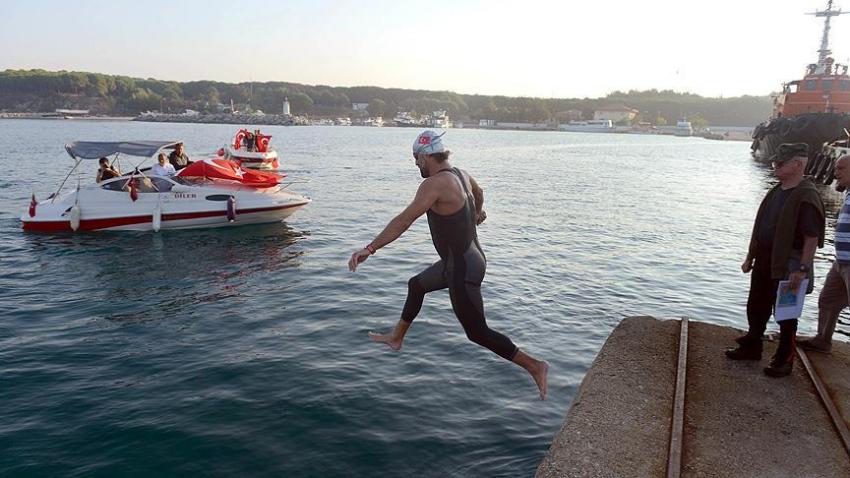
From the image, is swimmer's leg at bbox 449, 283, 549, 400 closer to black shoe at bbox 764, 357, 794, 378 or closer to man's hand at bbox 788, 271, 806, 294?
black shoe at bbox 764, 357, 794, 378

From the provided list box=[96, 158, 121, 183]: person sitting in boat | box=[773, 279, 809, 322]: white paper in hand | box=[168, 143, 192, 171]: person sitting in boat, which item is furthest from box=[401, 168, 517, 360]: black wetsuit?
box=[168, 143, 192, 171]: person sitting in boat

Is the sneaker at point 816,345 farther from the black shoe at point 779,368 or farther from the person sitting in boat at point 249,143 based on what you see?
the person sitting in boat at point 249,143

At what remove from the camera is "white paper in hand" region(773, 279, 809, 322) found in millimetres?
5457

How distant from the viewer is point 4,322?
10.2 meters

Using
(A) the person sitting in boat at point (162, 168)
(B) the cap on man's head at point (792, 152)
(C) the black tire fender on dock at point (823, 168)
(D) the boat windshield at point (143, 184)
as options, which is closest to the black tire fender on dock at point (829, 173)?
(C) the black tire fender on dock at point (823, 168)

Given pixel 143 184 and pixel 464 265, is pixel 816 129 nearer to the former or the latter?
pixel 143 184

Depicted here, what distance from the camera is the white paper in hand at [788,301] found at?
17.9 ft

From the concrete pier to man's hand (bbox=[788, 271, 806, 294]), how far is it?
35.9 inches

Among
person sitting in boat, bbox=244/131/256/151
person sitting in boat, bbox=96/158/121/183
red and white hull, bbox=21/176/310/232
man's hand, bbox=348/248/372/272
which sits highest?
man's hand, bbox=348/248/372/272

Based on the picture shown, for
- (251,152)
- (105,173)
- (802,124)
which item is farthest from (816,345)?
(802,124)

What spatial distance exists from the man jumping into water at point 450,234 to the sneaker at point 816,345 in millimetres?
3433

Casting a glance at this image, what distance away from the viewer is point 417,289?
19.4ft

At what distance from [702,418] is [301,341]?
6320mm

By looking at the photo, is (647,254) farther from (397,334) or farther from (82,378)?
(82,378)
